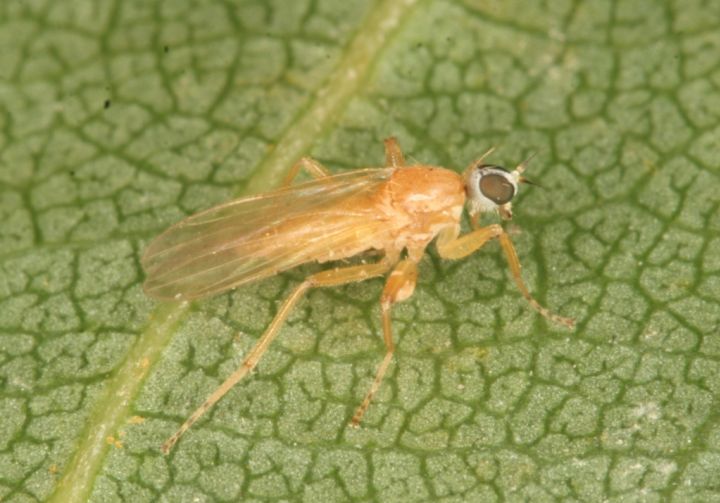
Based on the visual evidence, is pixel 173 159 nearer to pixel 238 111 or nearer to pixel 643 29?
pixel 238 111

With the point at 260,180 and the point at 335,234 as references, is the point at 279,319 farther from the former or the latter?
the point at 260,180

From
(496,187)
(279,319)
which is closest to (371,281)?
(279,319)

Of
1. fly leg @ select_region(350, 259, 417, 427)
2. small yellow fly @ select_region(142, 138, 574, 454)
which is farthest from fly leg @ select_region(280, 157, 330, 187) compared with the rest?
fly leg @ select_region(350, 259, 417, 427)

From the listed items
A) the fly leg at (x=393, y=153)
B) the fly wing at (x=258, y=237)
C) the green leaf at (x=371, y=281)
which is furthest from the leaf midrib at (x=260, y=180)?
the fly leg at (x=393, y=153)

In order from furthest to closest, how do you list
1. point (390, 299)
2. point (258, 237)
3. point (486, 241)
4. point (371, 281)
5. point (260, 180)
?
point (260, 180) < point (371, 281) < point (486, 241) < point (258, 237) < point (390, 299)

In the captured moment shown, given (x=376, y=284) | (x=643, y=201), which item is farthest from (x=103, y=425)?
(x=643, y=201)
